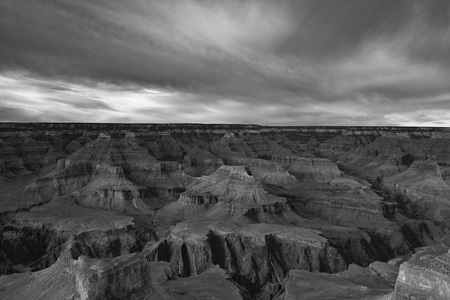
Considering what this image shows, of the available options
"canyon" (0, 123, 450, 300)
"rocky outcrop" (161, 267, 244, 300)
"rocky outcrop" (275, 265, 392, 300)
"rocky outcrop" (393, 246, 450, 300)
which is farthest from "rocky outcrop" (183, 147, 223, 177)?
"rocky outcrop" (393, 246, 450, 300)

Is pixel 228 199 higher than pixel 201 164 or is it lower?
lower

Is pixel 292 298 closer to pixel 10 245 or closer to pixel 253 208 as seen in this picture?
pixel 253 208

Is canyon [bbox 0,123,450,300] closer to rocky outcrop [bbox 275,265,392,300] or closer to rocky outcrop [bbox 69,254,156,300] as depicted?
rocky outcrop [bbox 69,254,156,300]

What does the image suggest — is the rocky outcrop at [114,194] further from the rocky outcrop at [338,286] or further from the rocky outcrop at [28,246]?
the rocky outcrop at [338,286]

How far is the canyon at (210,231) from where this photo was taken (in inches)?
1745

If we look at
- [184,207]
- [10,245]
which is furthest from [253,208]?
[10,245]

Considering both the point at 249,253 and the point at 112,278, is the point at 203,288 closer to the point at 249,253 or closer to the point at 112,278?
the point at 112,278

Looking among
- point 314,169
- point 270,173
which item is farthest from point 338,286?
point 314,169

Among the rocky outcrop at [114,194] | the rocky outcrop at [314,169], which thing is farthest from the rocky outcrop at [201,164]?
the rocky outcrop at [114,194]

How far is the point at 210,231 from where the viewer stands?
84.6 meters

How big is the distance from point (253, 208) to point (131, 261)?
6096 cm

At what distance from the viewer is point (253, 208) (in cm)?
10119

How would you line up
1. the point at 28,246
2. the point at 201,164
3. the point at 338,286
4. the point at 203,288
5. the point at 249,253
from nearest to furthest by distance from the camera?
the point at 338,286 → the point at 203,288 → the point at 249,253 → the point at 28,246 → the point at 201,164

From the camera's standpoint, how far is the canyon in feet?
145
